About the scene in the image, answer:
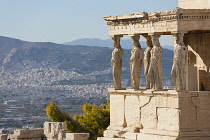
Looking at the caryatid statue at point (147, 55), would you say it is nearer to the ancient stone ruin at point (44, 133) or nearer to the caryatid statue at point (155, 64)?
the caryatid statue at point (155, 64)

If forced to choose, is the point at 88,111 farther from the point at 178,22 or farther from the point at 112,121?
the point at 178,22

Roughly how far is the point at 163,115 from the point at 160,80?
969mm

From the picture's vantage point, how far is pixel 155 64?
24266 mm

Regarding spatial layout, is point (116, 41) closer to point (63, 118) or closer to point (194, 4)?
point (194, 4)

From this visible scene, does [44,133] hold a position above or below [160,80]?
below

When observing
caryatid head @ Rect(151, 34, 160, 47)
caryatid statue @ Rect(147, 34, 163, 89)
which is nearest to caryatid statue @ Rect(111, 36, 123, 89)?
caryatid statue @ Rect(147, 34, 163, 89)

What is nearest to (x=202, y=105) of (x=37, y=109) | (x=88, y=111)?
(x=88, y=111)

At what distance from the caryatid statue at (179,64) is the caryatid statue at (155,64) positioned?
2.56 feet

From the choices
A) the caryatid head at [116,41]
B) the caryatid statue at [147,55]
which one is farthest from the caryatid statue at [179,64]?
the caryatid head at [116,41]

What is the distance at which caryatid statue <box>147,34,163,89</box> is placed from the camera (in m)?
24.2

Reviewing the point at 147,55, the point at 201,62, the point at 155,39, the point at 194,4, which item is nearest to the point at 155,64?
the point at 155,39

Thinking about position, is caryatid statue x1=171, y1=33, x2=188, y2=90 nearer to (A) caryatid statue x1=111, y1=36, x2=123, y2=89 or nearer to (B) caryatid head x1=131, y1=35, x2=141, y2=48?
(B) caryatid head x1=131, y1=35, x2=141, y2=48

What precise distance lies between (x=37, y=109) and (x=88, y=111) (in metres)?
94.7

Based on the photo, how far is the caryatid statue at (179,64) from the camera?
76.7ft
